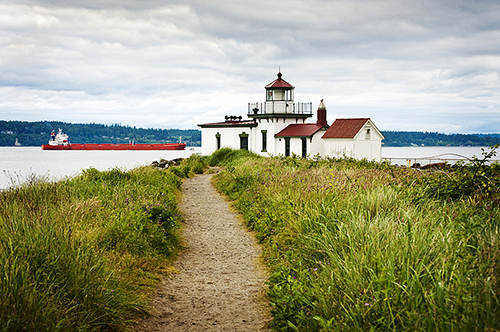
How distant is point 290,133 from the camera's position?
37.9 m

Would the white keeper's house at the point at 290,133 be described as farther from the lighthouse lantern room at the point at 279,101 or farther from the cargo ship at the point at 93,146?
the cargo ship at the point at 93,146

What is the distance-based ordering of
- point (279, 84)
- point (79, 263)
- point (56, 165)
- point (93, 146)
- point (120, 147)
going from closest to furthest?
1. point (79, 263)
2. point (279, 84)
3. point (56, 165)
4. point (120, 147)
5. point (93, 146)

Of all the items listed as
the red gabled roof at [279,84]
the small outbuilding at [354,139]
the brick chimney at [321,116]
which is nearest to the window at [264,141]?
the red gabled roof at [279,84]

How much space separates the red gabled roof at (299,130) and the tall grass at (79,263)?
29.8 meters

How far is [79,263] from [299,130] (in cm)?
3456

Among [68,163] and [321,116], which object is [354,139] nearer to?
[321,116]

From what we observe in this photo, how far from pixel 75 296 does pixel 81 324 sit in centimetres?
35

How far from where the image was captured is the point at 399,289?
3693 millimetres

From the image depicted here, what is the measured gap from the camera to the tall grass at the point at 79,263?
3506 millimetres

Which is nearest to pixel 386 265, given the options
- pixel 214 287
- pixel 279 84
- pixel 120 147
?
pixel 214 287

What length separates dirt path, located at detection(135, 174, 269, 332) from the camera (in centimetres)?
483

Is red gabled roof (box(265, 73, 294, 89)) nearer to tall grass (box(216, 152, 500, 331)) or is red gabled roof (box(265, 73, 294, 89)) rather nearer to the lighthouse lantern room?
the lighthouse lantern room

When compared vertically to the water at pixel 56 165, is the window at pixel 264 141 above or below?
above

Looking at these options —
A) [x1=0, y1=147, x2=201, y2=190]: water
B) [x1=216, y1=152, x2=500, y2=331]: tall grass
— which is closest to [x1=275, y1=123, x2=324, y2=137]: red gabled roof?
Result: [x1=0, y1=147, x2=201, y2=190]: water
